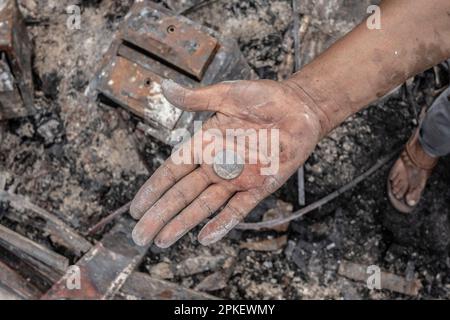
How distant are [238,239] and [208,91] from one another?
1308 millimetres

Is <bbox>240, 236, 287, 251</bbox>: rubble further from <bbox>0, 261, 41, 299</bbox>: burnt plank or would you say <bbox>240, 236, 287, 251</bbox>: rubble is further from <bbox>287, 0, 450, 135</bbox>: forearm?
<bbox>0, 261, 41, 299</bbox>: burnt plank

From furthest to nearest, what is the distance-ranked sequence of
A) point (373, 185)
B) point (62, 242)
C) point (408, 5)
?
1. point (373, 185)
2. point (62, 242)
3. point (408, 5)

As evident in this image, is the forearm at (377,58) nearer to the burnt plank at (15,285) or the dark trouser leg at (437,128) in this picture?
the dark trouser leg at (437,128)

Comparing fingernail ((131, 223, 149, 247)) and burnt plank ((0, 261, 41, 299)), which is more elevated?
fingernail ((131, 223, 149, 247))

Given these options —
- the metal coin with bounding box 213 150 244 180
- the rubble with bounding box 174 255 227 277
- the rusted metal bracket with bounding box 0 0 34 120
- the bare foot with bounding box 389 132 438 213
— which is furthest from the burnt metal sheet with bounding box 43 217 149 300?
the bare foot with bounding box 389 132 438 213

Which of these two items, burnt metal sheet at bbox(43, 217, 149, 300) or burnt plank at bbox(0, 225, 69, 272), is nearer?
burnt metal sheet at bbox(43, 217, 149, 300)

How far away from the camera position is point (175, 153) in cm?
309

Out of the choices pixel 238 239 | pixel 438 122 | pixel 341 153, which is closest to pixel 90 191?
pixel 238 239

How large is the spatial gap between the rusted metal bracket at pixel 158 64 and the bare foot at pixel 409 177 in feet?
4.51

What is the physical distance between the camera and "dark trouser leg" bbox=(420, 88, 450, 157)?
127 inches

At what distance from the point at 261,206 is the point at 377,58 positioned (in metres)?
1.37

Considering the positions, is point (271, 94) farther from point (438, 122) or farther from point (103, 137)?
point (103, 137)

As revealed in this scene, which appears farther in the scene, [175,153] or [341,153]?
[341,153]

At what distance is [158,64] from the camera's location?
3723mm
